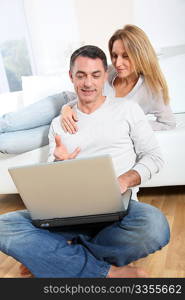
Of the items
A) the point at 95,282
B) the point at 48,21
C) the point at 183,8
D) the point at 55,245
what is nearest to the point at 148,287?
the point at 95,282

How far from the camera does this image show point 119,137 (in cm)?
158

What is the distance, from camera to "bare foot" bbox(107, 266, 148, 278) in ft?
4.66

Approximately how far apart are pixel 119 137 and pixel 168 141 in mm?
480

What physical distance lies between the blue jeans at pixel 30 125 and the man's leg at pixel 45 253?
2.08 feet

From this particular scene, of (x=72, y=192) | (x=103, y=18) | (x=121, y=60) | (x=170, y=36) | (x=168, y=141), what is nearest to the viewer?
(x=72, y=192)

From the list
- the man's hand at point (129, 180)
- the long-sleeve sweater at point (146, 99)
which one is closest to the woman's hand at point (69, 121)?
the long-sleeve sweater at point (146, 99)

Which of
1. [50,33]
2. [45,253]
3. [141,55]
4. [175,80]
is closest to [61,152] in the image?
[45,253]

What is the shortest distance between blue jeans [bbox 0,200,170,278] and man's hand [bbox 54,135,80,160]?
0.84 ft

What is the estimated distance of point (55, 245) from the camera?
1417mm

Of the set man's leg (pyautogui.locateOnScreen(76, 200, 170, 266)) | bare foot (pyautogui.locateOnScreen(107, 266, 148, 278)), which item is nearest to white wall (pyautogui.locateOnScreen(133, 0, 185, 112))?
man's leg (pyautogui.locateOnScreen(76, 200, 170, 266))

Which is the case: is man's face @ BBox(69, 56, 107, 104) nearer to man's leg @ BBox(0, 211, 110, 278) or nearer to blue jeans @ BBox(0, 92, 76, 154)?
blue jeans @ BBox(0, 92, 76, 154)

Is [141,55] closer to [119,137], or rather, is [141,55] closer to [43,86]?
[119,137]

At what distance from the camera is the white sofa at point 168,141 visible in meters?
1.99

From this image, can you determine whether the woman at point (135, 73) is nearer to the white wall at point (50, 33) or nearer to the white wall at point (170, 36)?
the white wall at point (170, 36)
